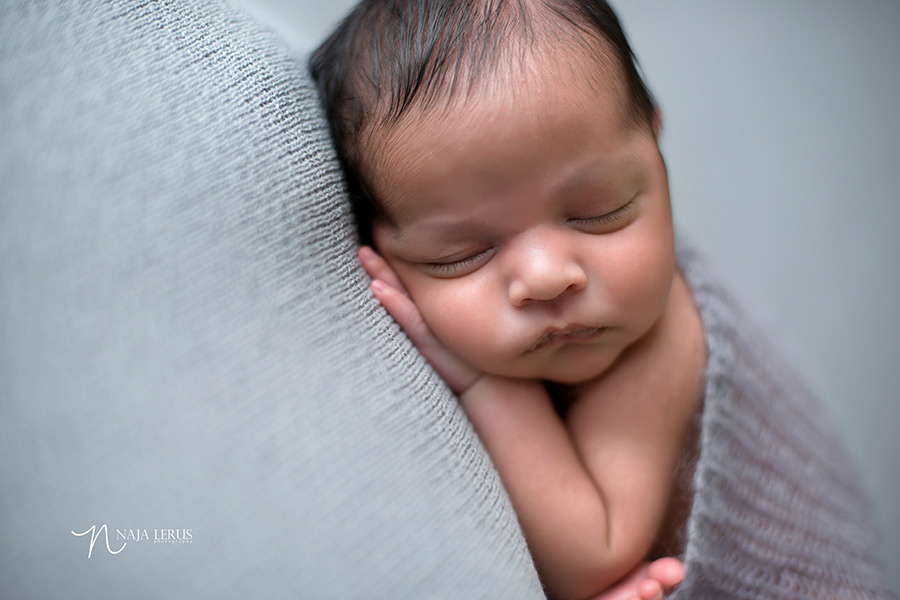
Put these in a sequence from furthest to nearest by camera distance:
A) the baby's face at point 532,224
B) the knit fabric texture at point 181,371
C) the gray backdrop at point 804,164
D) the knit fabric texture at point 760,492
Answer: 1. the gray backdrop at point 804,164
2. the knit fabric texture at point 760,492
3. the baby's face at point 532,224
4. the knit fabric texture at point 181,371

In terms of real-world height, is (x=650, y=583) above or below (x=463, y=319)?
below

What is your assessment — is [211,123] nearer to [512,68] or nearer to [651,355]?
[512,68]

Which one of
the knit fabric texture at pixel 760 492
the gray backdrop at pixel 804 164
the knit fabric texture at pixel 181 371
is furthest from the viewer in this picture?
the gray backdrop at pixel 804 164

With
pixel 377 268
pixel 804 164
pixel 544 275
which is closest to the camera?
pixel 544 275

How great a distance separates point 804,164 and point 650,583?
1.35 meters

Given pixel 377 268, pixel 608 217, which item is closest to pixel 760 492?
pixel 608 217

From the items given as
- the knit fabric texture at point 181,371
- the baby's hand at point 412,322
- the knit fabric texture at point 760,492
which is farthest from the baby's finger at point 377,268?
the knit fabric texture at point 760,492

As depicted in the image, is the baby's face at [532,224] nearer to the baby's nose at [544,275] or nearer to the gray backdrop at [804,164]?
the baby's nose at [544,275]

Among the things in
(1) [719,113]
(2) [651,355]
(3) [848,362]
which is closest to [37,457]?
(2) [651,355]

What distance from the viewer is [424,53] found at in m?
0.71

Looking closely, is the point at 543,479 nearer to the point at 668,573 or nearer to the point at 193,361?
the point at 668,573

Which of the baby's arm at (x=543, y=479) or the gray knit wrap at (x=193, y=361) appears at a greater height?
the gray knit wrap at (x=193, y=361)

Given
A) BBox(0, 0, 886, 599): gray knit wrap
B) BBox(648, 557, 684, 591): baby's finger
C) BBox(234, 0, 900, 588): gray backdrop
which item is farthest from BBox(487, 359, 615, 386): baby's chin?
BBox(234, 0, 900, 588): gray backdrop

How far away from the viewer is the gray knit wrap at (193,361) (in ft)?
1.76
